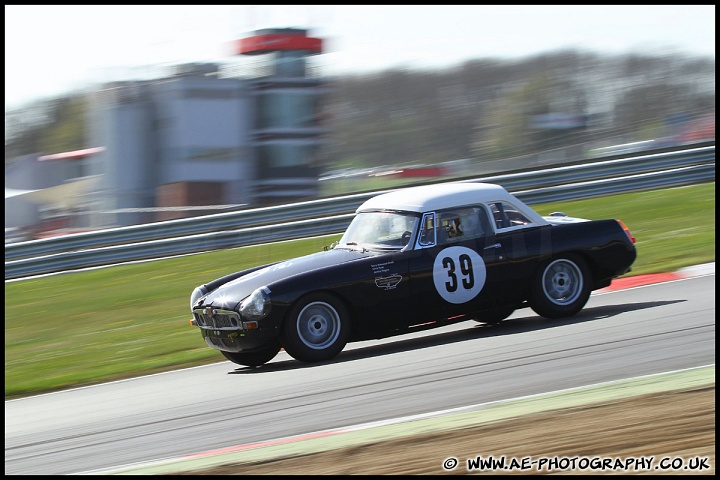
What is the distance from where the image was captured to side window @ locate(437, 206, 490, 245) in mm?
8133

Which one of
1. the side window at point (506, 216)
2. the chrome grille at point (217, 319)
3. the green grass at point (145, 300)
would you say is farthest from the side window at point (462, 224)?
the green grass at point (145, 300)

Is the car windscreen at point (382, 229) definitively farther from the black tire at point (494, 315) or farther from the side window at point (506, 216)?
the black tire at point (494, 315)

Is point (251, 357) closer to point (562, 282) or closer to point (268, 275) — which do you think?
point (268, 275)

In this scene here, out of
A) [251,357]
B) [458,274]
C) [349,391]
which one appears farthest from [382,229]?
[349,391]

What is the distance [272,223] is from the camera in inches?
680

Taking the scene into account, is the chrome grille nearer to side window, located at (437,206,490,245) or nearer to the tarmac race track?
the tarmac race track

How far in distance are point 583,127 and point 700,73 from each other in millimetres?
7705

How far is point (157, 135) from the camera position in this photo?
40.1 m

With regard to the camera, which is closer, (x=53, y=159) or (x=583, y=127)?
(x=53, y=159)

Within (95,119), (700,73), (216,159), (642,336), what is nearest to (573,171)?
(642,336)

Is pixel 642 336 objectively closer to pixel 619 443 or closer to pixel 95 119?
pixel 619 443

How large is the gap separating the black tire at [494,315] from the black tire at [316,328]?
1309 mm

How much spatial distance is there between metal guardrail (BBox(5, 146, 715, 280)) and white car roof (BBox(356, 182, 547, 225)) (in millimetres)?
7619

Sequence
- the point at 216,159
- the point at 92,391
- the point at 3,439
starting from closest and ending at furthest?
the point at 3,439 < the point at 92,391 < the point at 216,159
